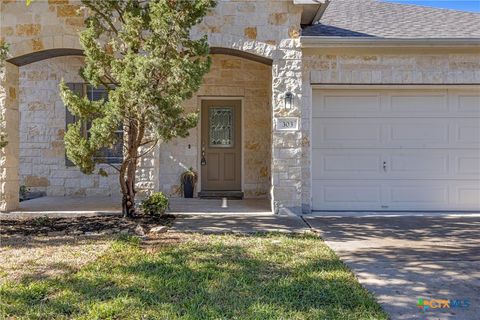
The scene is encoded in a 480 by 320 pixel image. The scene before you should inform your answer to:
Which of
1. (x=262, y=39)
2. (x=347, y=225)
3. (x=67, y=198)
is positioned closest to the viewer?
(x=347, y=225)

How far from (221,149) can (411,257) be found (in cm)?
599

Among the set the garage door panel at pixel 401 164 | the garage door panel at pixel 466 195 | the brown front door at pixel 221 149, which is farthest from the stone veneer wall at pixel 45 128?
the garage door panel at pixel 466 195

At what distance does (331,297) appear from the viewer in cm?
318

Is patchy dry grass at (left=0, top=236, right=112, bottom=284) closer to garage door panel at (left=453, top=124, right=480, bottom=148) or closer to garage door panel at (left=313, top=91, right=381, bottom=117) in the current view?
garage door panel at (left=313, top=91, right=381, bottom=117)

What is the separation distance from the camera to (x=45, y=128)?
936cm

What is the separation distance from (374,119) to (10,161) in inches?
267

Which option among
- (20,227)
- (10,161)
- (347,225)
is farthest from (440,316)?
(10,161)

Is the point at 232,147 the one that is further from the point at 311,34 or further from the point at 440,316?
the point at 440,316

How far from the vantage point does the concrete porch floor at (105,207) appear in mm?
6992

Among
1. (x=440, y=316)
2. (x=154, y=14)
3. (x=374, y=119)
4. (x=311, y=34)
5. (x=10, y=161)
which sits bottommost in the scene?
(x=440, y=316)

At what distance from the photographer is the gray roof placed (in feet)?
24.4

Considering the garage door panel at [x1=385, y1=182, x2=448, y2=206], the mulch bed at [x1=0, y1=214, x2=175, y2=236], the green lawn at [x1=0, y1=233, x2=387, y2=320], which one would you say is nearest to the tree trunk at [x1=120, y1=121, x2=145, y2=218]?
the mulch bed at [x1=0, y1=214, x2=175, y2=236]

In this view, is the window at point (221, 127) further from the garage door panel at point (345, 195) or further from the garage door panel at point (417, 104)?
the garage door panel at point (417, 104)

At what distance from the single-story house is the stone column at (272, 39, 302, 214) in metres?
0.02
